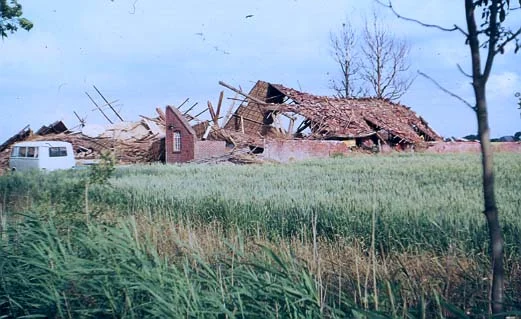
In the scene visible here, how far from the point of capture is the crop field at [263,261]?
13.6ft

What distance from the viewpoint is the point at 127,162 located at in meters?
41.3

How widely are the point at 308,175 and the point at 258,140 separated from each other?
59.8 ft

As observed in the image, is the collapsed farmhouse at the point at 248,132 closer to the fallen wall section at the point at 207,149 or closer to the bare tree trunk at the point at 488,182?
the fallen wall section at the point at 207,149

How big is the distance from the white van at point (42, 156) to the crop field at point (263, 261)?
2204 centimetres

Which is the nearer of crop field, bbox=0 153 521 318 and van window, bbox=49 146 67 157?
crop field, bbox=0 153 521 318

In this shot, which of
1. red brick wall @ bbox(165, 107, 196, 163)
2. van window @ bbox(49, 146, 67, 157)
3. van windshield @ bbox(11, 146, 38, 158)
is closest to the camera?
van windshield @ bbox(11, 146, 38, 158)

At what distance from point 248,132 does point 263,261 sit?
3699 cm

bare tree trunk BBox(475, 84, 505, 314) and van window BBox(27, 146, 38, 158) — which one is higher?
van window BBox(27, 146, 38, 158)

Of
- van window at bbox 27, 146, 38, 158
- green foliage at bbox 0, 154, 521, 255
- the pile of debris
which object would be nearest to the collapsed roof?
the pile of debris

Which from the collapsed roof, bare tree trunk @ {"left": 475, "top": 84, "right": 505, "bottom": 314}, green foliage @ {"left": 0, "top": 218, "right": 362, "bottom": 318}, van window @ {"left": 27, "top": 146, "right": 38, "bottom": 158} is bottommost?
green foliage @ {"left": 0, "top": 218, "right": 362, "bottom": 318}

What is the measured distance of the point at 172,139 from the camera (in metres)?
41.5

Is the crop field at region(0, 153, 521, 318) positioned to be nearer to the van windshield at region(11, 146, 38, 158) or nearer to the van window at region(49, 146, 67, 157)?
the van window at region(49, 146, 67, 157)

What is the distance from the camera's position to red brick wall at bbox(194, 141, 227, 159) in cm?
3950

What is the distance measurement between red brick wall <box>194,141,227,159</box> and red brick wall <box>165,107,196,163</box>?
330 mm
